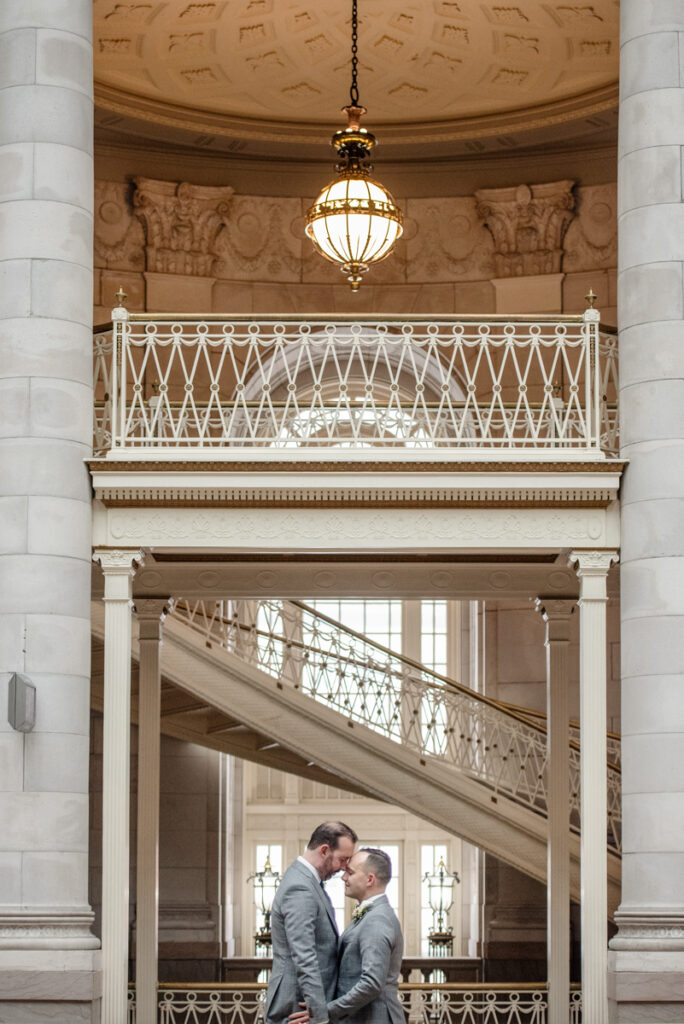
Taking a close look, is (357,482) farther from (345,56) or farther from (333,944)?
(345,56)

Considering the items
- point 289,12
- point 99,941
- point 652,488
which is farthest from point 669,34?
point 99,941

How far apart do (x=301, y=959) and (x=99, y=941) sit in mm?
3970

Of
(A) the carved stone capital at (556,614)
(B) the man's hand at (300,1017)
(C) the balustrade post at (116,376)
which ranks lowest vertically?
(B) the man's hand at (300,1017)

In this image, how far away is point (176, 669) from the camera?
1515 centimetres

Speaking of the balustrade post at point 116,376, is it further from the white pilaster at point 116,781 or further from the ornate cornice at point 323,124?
the ornate cornice at point 323,124

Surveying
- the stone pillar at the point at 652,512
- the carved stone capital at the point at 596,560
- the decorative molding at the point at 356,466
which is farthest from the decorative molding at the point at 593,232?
the carved stone capital at the point at 596,560

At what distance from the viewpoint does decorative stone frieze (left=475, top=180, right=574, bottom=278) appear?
59.2 feet

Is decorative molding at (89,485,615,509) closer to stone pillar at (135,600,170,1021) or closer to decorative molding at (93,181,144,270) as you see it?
stone pillar at (135,600,170,1021)

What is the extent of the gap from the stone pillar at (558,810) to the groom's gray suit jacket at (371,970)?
6112 millimetres

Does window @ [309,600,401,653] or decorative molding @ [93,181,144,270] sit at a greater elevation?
decorative molding @ [93,181,144,270]

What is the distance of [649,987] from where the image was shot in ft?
35.4

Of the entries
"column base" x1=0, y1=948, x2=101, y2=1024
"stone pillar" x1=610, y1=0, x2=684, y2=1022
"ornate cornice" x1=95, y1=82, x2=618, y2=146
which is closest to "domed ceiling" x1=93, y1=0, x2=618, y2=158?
"ornate cornice" x1=95, y1=82, x2=618, y2=146

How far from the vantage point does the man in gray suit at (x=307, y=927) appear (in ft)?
24.6

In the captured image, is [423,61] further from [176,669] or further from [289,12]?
[176,669]
